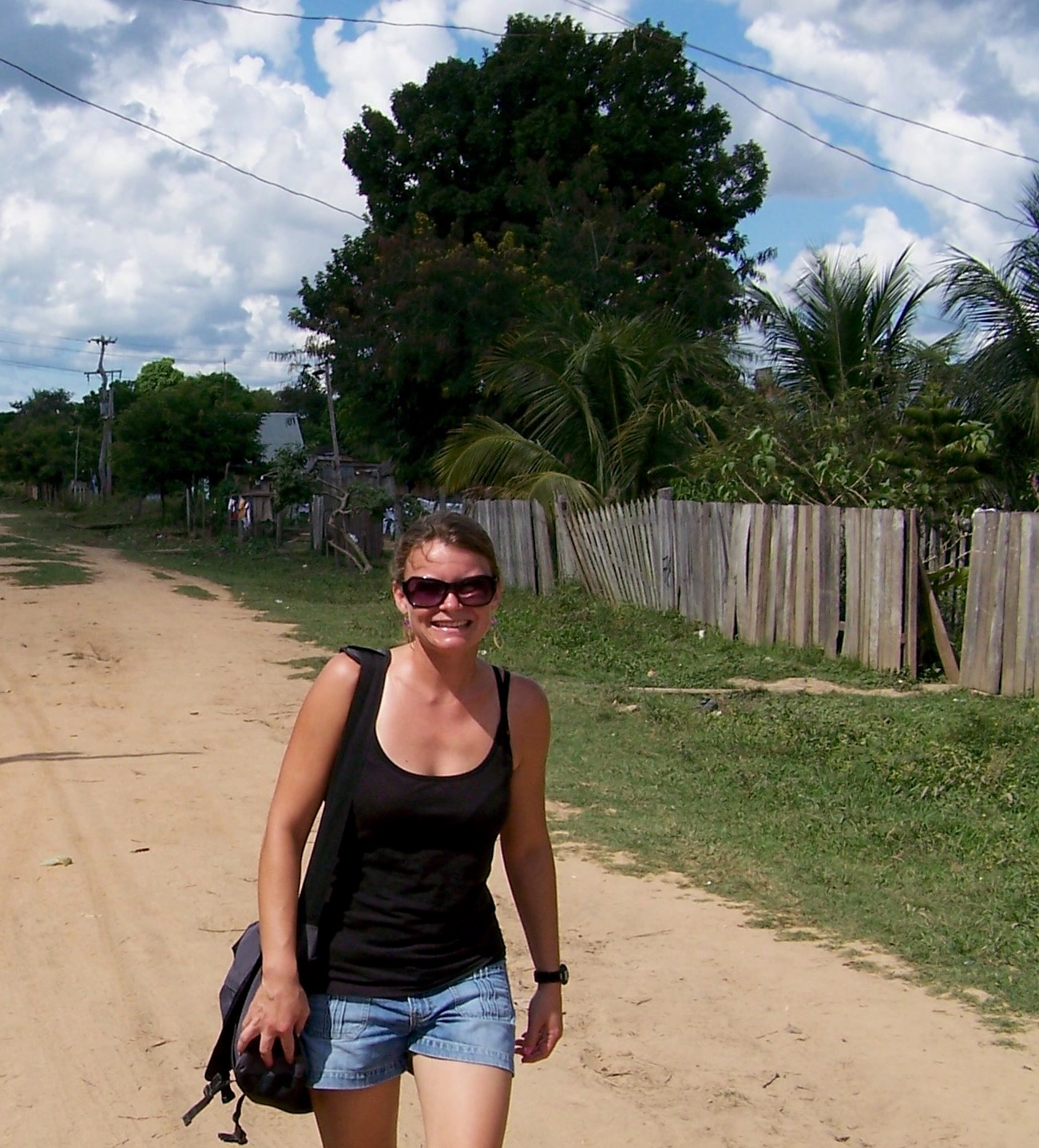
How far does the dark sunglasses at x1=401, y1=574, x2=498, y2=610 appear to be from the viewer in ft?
9.03

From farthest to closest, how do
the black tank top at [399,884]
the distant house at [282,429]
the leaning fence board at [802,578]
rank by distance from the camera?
the distant house at [282,429], the leaning fence board at [802,578], the black tank top at [399,884]

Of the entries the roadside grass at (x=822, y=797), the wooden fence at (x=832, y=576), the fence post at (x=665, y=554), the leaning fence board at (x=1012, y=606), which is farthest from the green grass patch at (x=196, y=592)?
the leaning fence board at (x=1012, y=606)

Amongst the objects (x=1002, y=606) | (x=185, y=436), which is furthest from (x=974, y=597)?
(x=185, y=436)

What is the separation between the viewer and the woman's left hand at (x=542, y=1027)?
289 centimetres

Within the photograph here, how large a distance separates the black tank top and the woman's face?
235 millimetres

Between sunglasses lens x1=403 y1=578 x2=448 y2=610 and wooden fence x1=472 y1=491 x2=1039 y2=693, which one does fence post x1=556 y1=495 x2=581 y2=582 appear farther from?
sunglasses lens x1=403 y1=578 x2=448 y2=610

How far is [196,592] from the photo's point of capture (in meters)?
20.3

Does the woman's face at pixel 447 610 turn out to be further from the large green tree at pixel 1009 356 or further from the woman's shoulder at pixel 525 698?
the large green tree at pixel 1009 356

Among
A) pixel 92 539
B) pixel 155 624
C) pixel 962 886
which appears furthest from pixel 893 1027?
pixel 92 539

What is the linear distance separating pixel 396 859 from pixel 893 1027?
8.96ft

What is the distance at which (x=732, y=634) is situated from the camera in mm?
13891

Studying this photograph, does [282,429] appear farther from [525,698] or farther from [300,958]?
[300,958]

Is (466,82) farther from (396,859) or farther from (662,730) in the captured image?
(396,859)

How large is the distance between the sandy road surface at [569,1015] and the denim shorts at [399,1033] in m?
1.42
